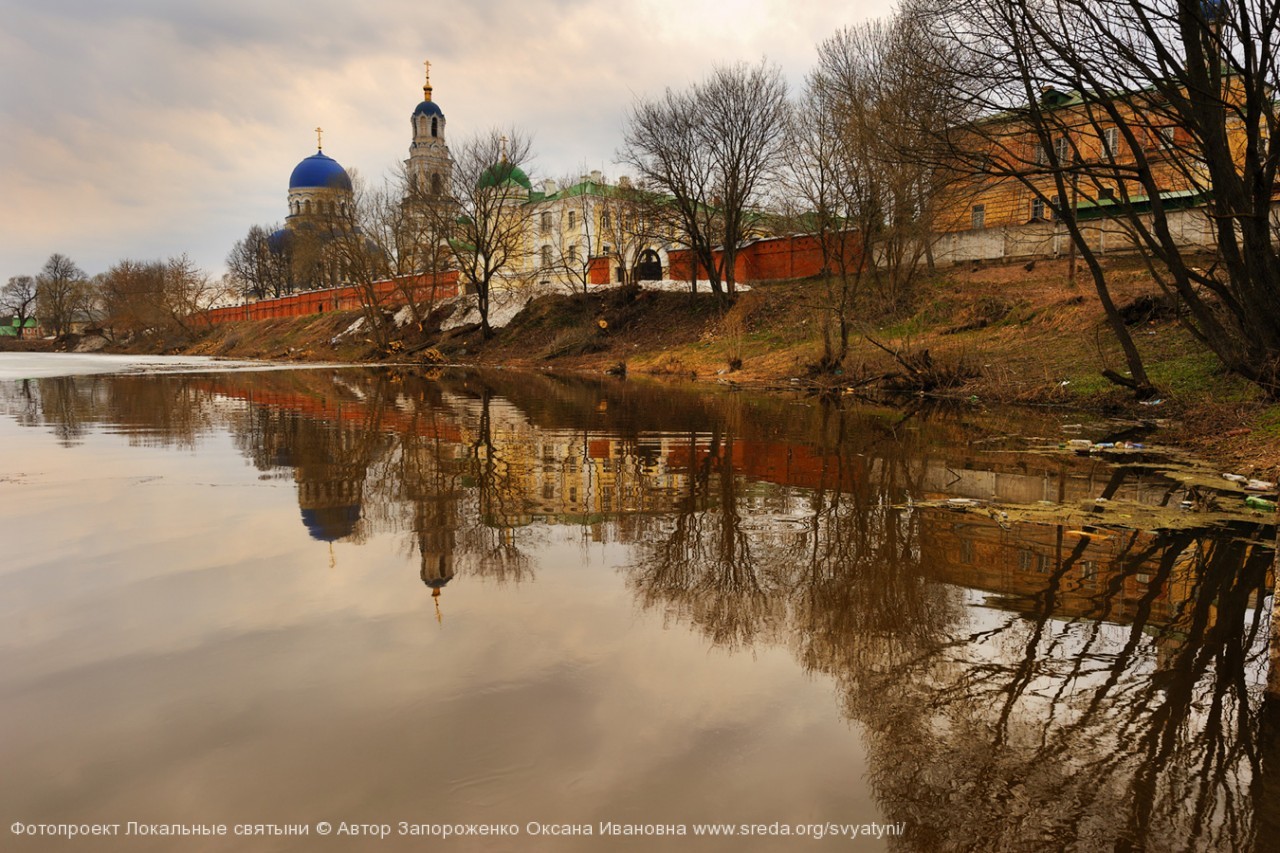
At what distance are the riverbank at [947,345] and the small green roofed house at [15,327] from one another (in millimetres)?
106119

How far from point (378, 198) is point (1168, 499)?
51862 millimetres

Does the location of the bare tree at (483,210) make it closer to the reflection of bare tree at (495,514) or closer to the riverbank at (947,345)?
the riverbank at (947,345)

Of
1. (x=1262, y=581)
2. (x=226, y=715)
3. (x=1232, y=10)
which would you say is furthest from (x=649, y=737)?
(x=1232, y=10)

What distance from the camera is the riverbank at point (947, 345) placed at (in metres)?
14.9

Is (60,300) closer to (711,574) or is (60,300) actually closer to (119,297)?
(119,297)

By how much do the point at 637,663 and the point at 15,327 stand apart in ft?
552

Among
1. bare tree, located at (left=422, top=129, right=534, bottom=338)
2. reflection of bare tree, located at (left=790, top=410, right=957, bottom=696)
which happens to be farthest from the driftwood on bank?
bare tree, located at (left=422, top=129, right=534, bottom=338)

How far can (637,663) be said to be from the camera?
428 centimetres

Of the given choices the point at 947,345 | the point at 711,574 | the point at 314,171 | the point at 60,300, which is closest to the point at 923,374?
the point at 947,345

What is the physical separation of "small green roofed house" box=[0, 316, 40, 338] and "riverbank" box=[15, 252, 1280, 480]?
106 meters

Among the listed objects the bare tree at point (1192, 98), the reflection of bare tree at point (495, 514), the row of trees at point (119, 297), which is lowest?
the reflection of bare tree at point (495, 514)

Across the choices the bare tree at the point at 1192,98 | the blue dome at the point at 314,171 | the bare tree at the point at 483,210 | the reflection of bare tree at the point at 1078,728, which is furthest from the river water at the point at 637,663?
the blue dome at the point at 314,171

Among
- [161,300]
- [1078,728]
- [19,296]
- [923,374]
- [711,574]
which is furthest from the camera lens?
[19,296]

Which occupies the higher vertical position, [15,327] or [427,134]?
[427,134]
